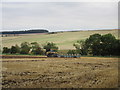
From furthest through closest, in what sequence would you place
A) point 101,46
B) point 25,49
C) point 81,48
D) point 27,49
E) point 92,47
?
point 81,48 → point 27,49 → point 25,49 → point 92,47 → point 101,46

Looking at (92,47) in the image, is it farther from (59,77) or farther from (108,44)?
(59,77)

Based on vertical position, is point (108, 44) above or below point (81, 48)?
above

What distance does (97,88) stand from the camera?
11094 millimetres

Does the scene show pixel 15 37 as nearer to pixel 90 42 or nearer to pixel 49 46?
pixel 49 46

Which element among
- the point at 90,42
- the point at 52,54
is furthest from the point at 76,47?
the point at 52,54

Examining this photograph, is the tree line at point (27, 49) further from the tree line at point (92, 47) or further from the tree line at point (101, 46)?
the tree line at point (101, 46)

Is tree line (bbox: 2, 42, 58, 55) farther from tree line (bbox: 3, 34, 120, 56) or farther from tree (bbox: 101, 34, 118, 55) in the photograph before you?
tree (bbox: 101, 34, 118, 55)

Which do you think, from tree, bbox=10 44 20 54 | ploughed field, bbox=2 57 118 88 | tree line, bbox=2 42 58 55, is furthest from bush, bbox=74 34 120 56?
ploughed field, bbox=2 57 118 88

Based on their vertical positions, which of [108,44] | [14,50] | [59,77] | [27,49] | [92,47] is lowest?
[59,77]

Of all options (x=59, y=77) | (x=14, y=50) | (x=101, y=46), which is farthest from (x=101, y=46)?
(x=59, y=77)

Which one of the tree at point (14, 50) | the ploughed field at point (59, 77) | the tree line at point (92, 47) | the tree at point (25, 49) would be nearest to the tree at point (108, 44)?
the tree line at point (92, 47)

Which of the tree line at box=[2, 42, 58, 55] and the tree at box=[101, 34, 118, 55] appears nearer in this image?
the tree at box=[101, 34, 118, 55]

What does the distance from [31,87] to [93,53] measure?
136 feet

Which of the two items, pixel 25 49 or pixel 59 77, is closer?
pixel 59 77
